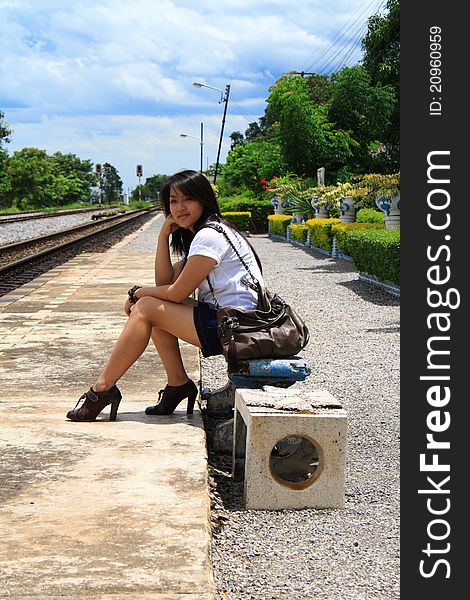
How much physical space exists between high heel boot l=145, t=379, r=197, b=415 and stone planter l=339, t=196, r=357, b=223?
549 inches

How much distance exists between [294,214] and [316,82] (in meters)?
41.8

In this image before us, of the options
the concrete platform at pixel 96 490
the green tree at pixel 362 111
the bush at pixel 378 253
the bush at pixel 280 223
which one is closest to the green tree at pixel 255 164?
the green tree at pixel 362 111

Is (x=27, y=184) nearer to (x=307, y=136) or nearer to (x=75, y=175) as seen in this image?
(x=75, y=175)

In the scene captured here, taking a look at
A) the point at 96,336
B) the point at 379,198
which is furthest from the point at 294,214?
the point at 96,336

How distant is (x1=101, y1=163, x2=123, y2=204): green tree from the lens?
132150 mm

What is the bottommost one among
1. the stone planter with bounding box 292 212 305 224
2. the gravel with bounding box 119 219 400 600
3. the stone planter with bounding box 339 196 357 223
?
the gravel with bounding box 119 219 400 600

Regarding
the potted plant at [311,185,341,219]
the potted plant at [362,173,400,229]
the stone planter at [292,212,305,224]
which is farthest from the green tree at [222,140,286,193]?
the potted plant at [362,173,400,229]

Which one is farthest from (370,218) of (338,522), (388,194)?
(338,522)

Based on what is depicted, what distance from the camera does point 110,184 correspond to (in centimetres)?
13600

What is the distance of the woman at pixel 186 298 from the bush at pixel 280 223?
23400 millimetres

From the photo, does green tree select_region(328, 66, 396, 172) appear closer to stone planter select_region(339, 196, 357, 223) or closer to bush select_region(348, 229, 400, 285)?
stone planter select_region(339, 196, 357, 223)

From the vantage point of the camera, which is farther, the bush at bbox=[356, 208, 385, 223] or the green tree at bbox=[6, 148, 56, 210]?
the green tree at bbox=[6, 148, 56, 210]

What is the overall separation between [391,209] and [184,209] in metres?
10.9

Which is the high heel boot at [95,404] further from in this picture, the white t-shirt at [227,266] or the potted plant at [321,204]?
the potted plant at [321,204]
